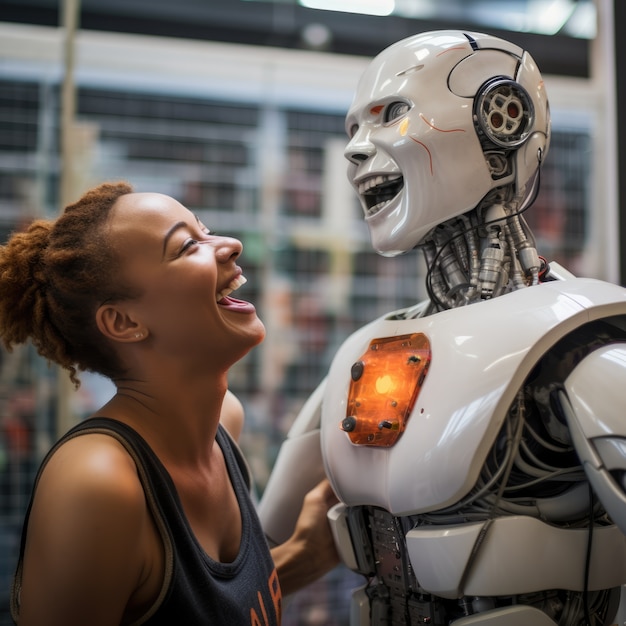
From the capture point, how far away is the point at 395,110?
3.86 feet

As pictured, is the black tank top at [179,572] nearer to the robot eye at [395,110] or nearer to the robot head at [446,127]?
the robot head at [446,127]

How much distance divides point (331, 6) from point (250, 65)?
37cm

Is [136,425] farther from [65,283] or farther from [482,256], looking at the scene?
[482,256]

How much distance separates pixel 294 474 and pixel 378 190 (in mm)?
593

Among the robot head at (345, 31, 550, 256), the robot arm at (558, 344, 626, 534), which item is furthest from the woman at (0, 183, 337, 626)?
the robot arm at (558, 344, 626, 534)

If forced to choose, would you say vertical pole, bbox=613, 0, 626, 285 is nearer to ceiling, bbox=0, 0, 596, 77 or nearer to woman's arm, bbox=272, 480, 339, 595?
ceiling, bbox=0, 0, 596, 77

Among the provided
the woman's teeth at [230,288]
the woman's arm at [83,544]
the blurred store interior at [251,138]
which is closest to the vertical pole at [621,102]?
the blurred store interior at [251,138]

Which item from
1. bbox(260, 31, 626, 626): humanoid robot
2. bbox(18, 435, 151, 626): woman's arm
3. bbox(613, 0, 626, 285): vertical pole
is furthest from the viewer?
bbox(613, 0, 626, 285): vertical pole

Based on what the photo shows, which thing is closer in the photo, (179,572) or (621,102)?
(179,572)

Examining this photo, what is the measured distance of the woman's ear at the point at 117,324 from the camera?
104 centimetres

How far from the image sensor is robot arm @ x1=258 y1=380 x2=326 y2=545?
55.4 inches

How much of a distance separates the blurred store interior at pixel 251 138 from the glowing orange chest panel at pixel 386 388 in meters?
1.59

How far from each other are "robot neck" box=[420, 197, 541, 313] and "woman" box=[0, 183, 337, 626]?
0.33 metres

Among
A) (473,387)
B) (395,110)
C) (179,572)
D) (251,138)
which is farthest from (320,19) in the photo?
(179,572)
